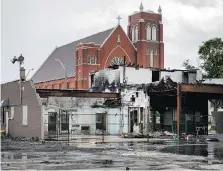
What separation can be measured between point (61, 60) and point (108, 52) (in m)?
15.8

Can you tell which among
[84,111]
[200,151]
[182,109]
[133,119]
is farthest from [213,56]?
[200,151]

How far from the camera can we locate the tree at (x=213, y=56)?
7031 cm

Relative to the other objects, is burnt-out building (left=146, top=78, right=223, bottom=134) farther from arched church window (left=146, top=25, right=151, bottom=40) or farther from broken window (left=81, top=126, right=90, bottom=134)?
arched church window (left=146, top=25, right=151, bottom=40)

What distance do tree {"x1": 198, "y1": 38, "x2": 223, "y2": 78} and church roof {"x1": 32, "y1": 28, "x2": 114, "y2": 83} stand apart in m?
21.0

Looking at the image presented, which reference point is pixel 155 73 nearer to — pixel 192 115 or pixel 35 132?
pixel 192 115

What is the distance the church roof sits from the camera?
8769 centimetres

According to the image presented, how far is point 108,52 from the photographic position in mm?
83312

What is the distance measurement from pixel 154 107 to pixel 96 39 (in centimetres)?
4557

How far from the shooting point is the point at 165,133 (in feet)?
138

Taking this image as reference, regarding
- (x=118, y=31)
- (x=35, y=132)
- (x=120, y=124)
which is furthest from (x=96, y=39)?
(x=35, y=132)

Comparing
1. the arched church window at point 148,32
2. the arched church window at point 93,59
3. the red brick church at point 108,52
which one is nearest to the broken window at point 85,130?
the red brick church at point 108,52

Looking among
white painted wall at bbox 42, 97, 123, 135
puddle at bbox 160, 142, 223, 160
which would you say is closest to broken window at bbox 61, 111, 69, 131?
white painted wall at bbox 42, 97, 123, 135

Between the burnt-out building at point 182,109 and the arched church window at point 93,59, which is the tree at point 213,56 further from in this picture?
the burnt-out building at point 182,109

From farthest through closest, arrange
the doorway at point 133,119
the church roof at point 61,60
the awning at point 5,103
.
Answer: the church roof at point 61,60 → the doorway at point 133,119 → the awning at point 5,103
